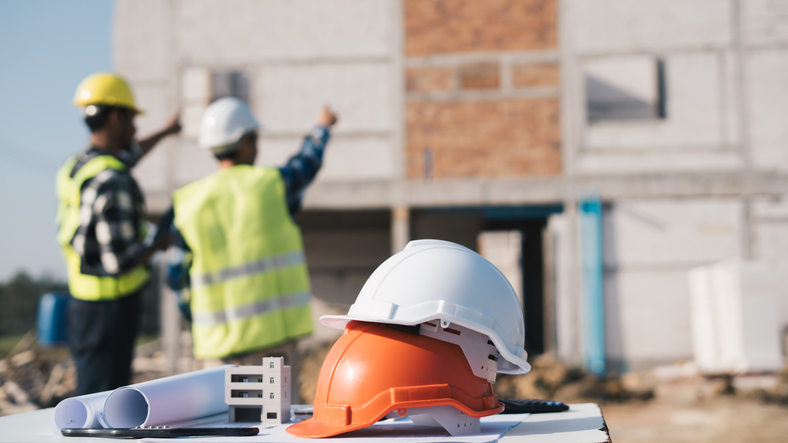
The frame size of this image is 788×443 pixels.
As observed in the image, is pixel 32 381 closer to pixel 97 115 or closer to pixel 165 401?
pixel 97 115

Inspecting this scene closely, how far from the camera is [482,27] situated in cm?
1127

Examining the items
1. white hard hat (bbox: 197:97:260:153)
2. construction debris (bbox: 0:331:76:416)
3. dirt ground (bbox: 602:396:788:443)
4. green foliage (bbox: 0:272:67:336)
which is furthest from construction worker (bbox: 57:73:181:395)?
green foliage (bbox: 0:272:67:336)

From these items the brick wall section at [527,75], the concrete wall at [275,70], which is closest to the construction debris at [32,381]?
the concrete wall at [275,70]

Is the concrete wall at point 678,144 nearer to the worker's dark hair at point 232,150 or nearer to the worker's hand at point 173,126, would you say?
the worker's hand at point 173,126

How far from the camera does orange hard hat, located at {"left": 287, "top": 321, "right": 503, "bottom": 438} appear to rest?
1511 millimetres

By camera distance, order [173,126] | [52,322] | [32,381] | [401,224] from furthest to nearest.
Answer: [401,224] < [32,381] < [173,126] < [52,322]

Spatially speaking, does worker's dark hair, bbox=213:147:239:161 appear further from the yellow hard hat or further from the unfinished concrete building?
the unfinished concrete building

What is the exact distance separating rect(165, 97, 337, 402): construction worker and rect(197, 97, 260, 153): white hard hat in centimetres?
18

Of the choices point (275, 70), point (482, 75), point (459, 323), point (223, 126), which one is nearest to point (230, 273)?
point (223, 126)

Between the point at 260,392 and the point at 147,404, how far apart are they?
0.28 meters

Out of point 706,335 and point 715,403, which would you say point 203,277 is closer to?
→ point 715,403

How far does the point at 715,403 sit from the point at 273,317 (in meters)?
A: 6.74

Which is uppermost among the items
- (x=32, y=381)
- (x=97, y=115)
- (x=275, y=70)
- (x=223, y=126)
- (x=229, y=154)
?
(x=275, y=70)

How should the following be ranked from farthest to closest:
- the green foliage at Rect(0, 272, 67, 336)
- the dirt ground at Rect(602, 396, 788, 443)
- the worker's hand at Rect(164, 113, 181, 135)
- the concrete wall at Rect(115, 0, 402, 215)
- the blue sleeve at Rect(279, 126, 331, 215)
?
the green foliage at Rect(0, 272, 67, 336), the concrete wall at Rect(115, 0, 402, 215), the dirt ground at Rect(602, 396, 788, 443), the worker's hand at Rect(164, 113, 181, 135), the blue sleeve at Rect(279, 126, 331, 215)
